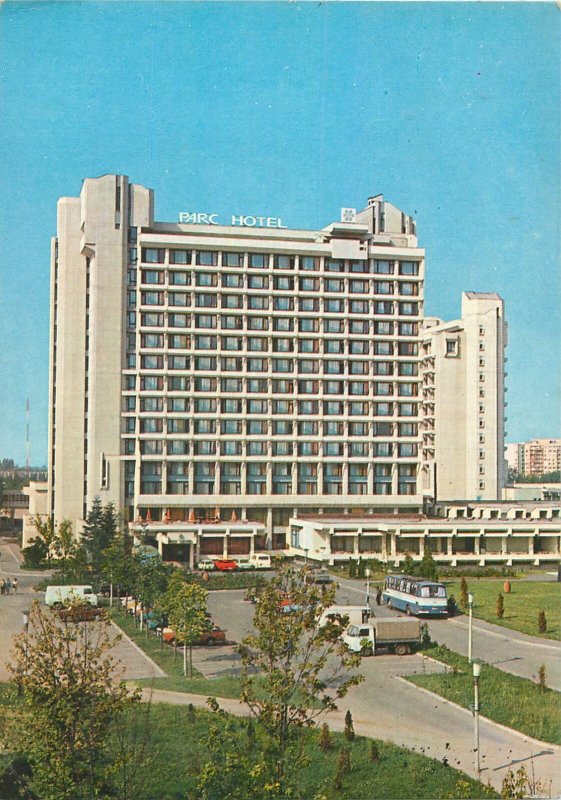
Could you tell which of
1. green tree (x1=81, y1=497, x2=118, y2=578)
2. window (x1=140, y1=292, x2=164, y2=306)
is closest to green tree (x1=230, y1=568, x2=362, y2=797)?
green tree (x1=81, y1=497, x2=118, y2=578)

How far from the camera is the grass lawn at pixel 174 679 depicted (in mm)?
11188

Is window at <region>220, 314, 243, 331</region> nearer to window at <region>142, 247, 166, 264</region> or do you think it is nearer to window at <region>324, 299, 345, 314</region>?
window at <region>142, 247, 166, 264</region>

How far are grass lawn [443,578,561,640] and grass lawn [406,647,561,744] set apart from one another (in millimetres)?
2820

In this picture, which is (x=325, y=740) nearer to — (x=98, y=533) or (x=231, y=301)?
(x=98, y=533)

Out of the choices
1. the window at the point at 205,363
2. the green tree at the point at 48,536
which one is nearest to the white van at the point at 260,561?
the green tree at the point at 48,536

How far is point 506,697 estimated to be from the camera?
36.8ft

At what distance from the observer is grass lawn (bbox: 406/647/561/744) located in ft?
34.0

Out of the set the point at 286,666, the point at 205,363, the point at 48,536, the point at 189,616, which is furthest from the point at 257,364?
the point at 286,666

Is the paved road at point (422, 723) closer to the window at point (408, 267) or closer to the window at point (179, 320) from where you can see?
the window at point (179, 320)

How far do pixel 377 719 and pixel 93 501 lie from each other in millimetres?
13977

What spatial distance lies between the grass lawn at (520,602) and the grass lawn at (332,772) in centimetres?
606

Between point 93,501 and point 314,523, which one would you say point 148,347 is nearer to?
point 93,501

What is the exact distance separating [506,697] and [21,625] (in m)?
8.26

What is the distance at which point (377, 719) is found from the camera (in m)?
10.5
